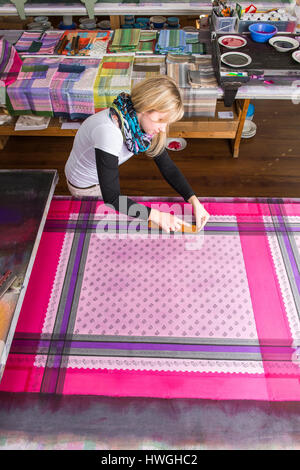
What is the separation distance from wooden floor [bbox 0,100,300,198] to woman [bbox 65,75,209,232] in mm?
1546

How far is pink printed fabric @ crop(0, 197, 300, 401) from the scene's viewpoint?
135 centimetres

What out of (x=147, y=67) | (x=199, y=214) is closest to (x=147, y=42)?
(x=147, y=67)

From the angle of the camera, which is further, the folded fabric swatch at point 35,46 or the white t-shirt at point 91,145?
the folded fabric swatch at point 35,46

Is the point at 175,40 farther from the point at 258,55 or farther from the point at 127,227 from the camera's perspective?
the point at 127,227

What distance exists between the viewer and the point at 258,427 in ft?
4.09

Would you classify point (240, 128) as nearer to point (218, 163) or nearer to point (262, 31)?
point (218, 163)

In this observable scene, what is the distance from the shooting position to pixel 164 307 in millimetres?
1528

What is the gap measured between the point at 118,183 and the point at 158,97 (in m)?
0.41

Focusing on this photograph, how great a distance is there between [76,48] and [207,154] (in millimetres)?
1725

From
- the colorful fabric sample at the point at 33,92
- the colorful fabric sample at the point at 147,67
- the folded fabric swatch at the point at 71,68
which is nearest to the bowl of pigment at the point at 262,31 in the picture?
the colorful fabric sample at the point at 147,67

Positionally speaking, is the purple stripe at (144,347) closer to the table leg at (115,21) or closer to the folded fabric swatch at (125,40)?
the folded fabric swatch at (125,40)

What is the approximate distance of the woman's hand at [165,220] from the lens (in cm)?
167

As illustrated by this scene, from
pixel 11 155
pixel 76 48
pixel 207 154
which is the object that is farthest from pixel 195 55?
pixel 11 155

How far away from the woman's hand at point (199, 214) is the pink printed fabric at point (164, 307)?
0.15 feet
